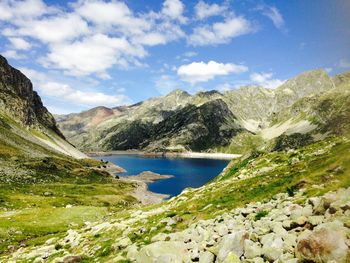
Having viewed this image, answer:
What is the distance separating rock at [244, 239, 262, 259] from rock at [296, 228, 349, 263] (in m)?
2.46

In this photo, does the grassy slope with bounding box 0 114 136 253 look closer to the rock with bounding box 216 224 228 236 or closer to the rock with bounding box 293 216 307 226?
the rock with bounding box 216 224 228 236

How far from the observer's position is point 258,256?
688 inches

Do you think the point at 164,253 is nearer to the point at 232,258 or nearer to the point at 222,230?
the point at 222,230

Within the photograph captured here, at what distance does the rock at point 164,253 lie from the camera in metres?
21.1

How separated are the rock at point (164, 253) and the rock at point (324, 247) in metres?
7.37

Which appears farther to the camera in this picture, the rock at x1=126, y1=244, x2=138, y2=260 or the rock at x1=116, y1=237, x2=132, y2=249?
the rock at x1=116, y1=237, x2=132, y2=249

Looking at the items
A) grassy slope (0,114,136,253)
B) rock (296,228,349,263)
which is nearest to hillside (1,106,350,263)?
rock (296,228,349,263)

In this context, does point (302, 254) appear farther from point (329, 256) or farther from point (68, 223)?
point (68, 223)

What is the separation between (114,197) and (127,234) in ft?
392

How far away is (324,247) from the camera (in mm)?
14789

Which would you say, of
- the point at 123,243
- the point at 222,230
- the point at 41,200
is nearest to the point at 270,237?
the point at 222,230

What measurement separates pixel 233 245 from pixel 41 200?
362ft

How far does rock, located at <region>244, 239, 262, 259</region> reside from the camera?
691 inches

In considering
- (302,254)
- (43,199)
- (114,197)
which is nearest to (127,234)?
(302,254)
